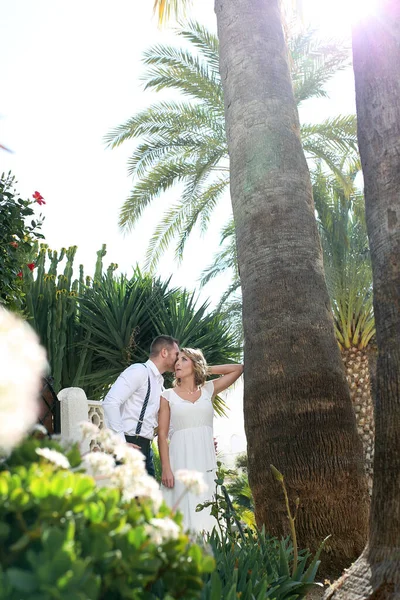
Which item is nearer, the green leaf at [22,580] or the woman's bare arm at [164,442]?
the green leaf at [22,580]

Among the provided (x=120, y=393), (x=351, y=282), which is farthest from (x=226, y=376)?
(x=351, y=282)

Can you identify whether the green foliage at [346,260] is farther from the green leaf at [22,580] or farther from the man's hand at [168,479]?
the green leaf at [22,580]

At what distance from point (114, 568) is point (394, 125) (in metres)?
2.63

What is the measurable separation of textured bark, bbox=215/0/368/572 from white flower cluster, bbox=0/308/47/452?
7.23ft

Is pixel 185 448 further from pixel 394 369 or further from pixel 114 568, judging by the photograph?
pixel 114 568

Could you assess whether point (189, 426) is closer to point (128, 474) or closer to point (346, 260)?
point (128, 474)

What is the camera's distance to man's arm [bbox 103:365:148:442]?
4.61m

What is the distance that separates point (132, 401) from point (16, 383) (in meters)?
3.35

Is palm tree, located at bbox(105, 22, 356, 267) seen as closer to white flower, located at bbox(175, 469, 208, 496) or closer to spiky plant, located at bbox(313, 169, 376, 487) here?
spiky plant, located at bbox(313, 169, 376, 487)

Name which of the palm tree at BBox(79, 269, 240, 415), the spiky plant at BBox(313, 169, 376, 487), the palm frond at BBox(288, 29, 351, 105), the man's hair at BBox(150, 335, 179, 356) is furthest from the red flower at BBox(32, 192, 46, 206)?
the palm frond at BBox(288, 29, 351, 105)

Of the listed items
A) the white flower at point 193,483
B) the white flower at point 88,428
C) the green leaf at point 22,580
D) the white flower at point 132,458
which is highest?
the white flower at point 88,428

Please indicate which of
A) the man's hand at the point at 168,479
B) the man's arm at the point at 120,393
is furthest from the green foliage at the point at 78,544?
the man's hand at the point at 168,479

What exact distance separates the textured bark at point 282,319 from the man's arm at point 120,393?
40.7 inches

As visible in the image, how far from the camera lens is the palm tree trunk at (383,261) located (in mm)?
2631
